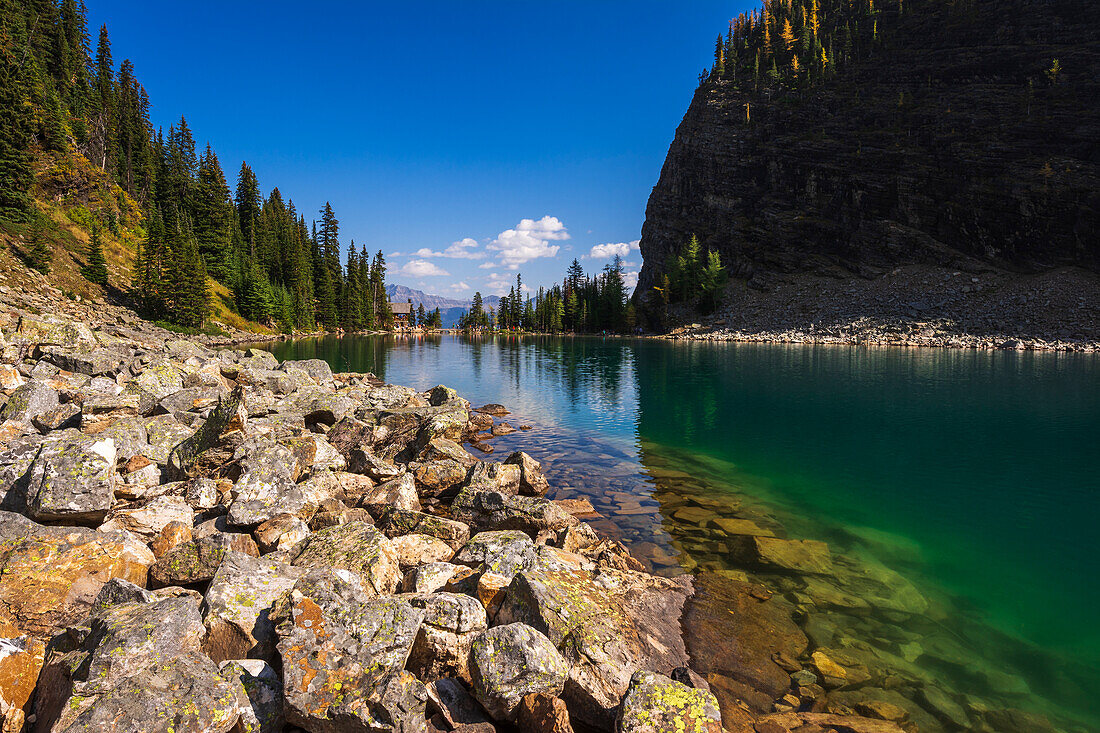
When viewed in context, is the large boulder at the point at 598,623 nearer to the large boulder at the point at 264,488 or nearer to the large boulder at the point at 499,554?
the large boulder at the point at 499,554

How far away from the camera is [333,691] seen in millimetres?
5379

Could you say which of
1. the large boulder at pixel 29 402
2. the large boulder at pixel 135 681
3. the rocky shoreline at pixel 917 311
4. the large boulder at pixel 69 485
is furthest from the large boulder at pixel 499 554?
the rocky shoreline at pixel 917 311

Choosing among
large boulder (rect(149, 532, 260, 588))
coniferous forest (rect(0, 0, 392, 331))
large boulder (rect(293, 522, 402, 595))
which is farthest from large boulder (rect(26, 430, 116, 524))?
coniferous forest (rect(0, 0, 392, 331))

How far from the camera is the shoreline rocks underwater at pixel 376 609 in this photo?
211 inches

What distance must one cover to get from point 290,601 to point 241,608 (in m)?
1.00

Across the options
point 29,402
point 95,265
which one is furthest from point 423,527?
point 95,265

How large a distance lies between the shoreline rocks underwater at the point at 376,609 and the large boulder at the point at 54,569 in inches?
1.2

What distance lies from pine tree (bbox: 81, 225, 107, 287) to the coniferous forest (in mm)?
153

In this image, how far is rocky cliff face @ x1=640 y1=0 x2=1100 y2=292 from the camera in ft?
386

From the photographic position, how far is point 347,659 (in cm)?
566

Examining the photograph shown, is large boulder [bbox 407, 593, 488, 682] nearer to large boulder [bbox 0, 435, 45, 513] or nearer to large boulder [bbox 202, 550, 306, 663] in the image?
large boulder [bbox 202, 550, 306, 663]

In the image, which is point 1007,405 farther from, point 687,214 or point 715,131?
point 715,131

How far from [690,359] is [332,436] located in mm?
62623

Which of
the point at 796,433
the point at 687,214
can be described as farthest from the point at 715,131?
the point at 796,433
